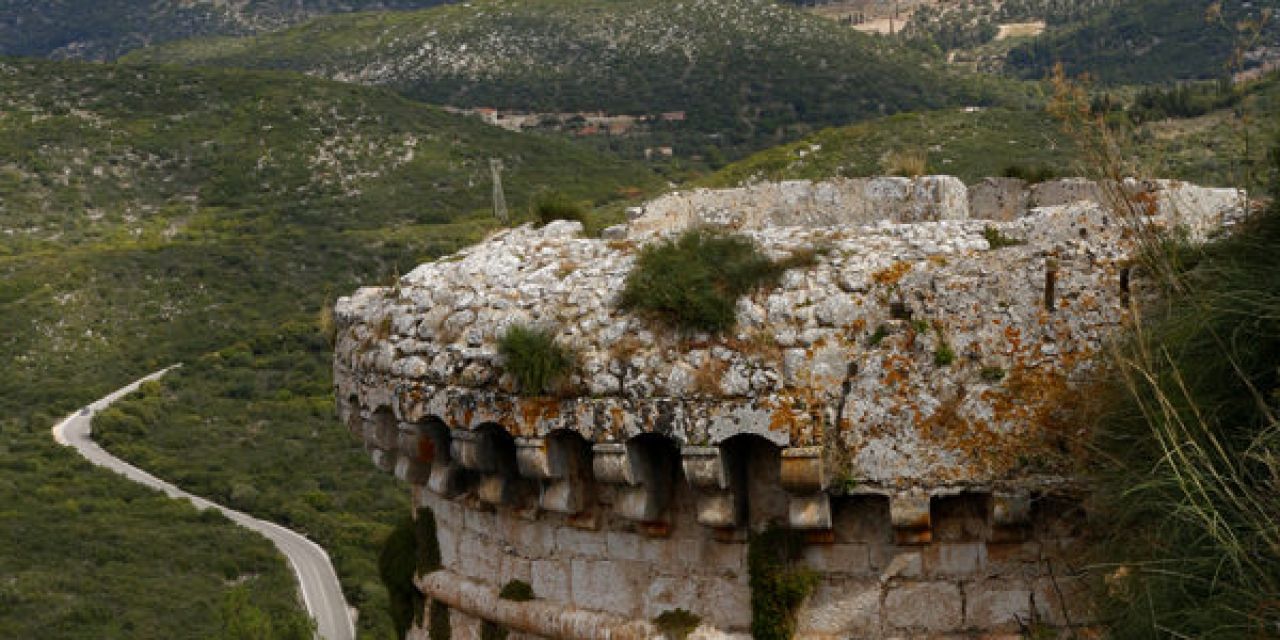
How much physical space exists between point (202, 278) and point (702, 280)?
→ 161ft

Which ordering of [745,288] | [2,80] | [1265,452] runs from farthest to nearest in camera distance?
[2,80], [745,288], [1265,452]

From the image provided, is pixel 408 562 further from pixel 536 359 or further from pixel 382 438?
pixel 536 359

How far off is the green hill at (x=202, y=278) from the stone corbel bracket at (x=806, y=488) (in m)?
19.7

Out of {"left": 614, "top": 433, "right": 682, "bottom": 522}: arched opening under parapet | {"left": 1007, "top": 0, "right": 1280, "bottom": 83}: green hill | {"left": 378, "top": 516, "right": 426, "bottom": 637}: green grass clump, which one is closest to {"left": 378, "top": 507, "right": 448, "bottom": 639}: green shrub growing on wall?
{"left": 378, "top": 516, "right": 426, "bottom": 637}: green grass clump

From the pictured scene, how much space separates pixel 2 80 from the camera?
7625 centimetres

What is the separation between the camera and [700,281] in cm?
664

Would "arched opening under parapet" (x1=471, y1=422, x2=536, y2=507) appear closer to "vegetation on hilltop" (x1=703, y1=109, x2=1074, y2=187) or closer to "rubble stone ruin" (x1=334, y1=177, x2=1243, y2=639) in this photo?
"rubble stone ruin" (x1=334, y1=177, x2=1243, y2=639)

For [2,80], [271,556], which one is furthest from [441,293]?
[2,80]

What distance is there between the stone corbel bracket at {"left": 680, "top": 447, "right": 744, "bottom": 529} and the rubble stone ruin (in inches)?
0.5

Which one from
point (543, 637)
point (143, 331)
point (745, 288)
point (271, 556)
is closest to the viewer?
point (745, 288)

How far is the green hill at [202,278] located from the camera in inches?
1393

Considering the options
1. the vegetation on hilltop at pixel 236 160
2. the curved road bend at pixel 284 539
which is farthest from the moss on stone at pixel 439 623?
the vegetation on hilltop at pixel 236 160

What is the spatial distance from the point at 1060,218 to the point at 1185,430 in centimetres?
179

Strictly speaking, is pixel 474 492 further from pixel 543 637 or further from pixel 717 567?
pixel 717 567
